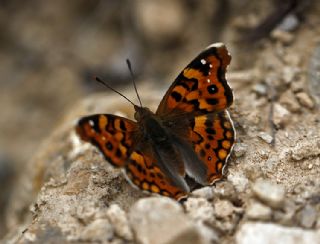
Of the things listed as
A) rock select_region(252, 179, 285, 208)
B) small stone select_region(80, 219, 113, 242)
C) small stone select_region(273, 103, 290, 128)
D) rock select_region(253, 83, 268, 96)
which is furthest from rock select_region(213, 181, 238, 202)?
rock select_region(253, 83, 268, 96)

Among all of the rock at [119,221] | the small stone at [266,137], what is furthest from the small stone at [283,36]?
the rock at [119,221]

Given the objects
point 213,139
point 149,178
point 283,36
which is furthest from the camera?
point 283,36

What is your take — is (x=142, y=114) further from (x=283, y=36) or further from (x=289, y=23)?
(x=289, y=23)

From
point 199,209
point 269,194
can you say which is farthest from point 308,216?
point 199,209

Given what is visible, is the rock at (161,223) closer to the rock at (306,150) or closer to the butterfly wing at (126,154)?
the butterfly wing at (126,154)

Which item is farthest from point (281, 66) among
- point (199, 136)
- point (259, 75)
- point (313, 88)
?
point (199, 136)

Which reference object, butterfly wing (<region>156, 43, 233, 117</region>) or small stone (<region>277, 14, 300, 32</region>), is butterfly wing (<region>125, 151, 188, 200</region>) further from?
small stone (<region>277, 14, 300, 32</region>)
